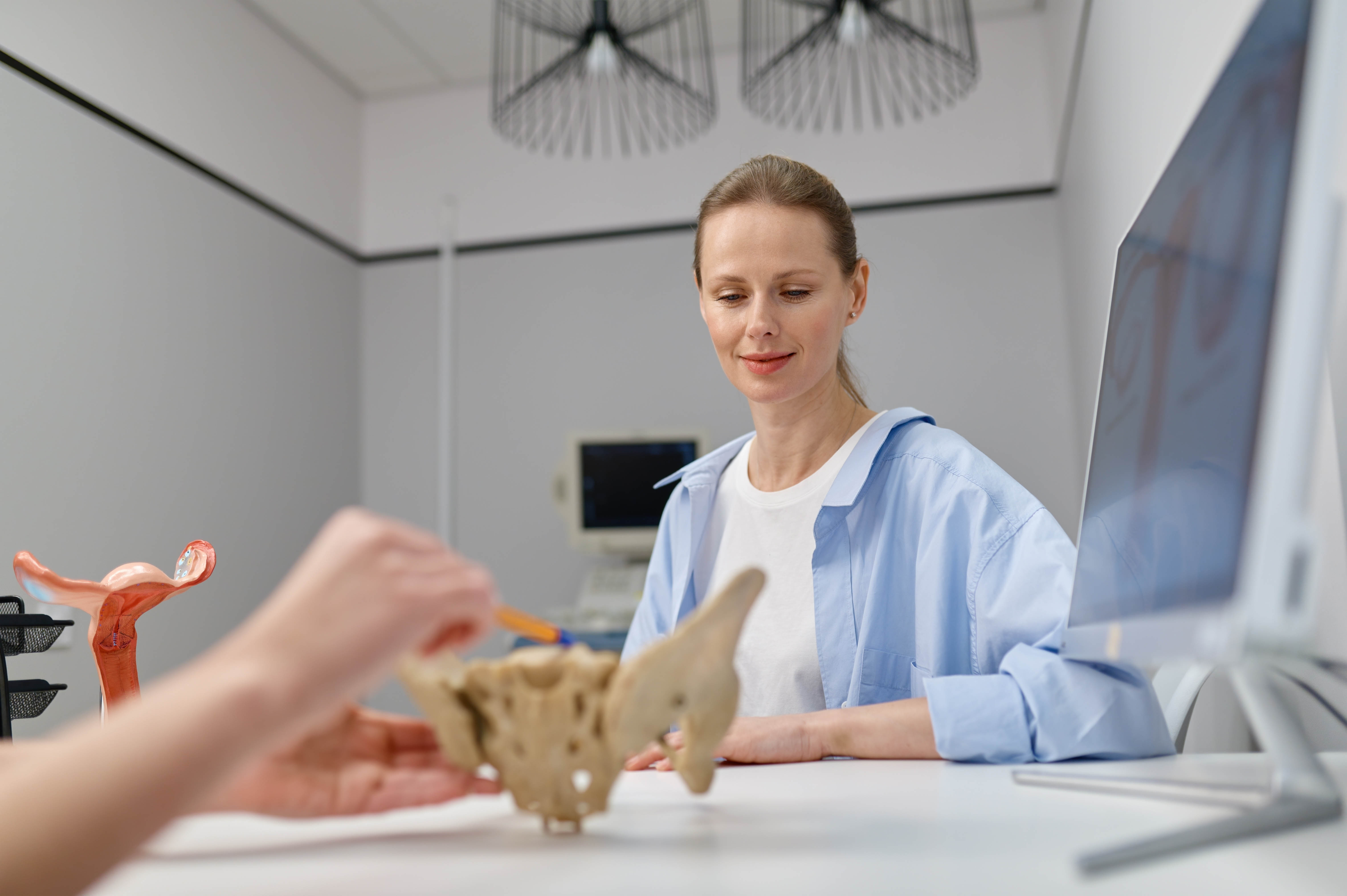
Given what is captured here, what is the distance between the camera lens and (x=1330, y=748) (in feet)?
2.89

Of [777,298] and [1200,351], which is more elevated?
[777,298]

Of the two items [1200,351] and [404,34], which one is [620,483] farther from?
[1200,351]

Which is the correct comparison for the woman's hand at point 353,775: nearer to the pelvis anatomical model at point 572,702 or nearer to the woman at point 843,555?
the pelvis anatomical model at point 572,702

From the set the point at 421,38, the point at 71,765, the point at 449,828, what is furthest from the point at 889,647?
the point at 421,38

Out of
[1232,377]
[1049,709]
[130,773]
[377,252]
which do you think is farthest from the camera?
[377,252]

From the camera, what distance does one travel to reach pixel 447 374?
3006 millimetres

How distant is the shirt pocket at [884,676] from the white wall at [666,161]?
96.8 inches

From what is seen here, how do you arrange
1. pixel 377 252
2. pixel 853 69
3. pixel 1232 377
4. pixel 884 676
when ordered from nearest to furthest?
1. pixel 1232 377
2. pixel 884 676
3. pixel 853 69
4. pixel 377 252

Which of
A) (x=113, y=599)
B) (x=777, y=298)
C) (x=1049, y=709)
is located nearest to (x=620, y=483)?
(x=777, y=298)

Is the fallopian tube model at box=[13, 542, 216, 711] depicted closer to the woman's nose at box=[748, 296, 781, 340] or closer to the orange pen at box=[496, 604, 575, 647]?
the orange pen at box=[496, 604, 575, 647]

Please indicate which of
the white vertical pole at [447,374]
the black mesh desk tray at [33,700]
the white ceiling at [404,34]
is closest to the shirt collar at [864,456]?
the black mesh desk tray at [33,700]

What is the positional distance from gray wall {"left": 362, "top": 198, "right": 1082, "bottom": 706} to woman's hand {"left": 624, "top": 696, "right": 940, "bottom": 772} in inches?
90.9

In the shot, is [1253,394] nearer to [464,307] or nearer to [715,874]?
[715,874]

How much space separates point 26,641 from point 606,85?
274 centimetres
